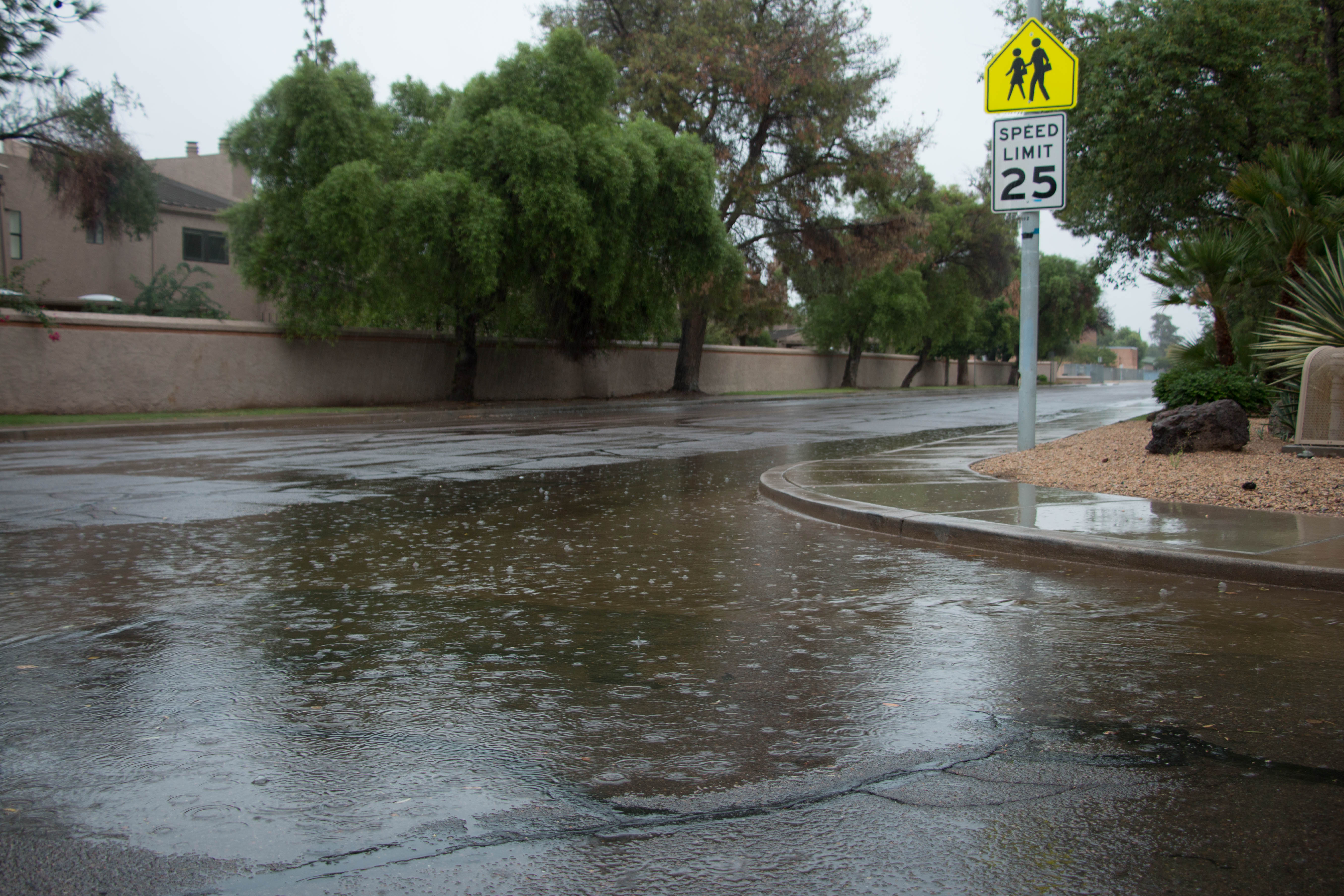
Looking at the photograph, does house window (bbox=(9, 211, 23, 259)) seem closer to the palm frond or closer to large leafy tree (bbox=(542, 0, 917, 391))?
large leafy tree (bbox=(542, 0, 917, 391))

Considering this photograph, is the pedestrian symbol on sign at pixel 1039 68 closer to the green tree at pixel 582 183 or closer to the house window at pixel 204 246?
the green tree at pixel 582 183

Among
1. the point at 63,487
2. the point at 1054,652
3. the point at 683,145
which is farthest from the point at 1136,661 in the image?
the point at 683,145

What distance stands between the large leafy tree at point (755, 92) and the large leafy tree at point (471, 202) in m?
4.01

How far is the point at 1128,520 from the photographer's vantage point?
779 cm

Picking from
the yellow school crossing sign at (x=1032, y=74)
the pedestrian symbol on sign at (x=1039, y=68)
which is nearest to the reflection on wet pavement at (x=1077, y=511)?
the yellow school crossing sign at (x=1032, y=74)

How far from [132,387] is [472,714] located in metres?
22.6

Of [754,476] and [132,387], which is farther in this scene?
[132,387]

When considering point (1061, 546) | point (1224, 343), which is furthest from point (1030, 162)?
point (1061, 546)

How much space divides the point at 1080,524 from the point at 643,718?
487cm

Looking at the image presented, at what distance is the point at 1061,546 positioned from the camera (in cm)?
702

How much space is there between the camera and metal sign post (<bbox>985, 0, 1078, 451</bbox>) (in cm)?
1132

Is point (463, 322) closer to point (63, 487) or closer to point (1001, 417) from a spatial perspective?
point (1001, 417)

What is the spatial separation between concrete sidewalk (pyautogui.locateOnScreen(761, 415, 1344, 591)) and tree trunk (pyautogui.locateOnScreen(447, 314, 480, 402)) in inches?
793

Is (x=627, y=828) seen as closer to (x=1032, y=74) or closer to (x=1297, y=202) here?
(x=1032, y=74)
